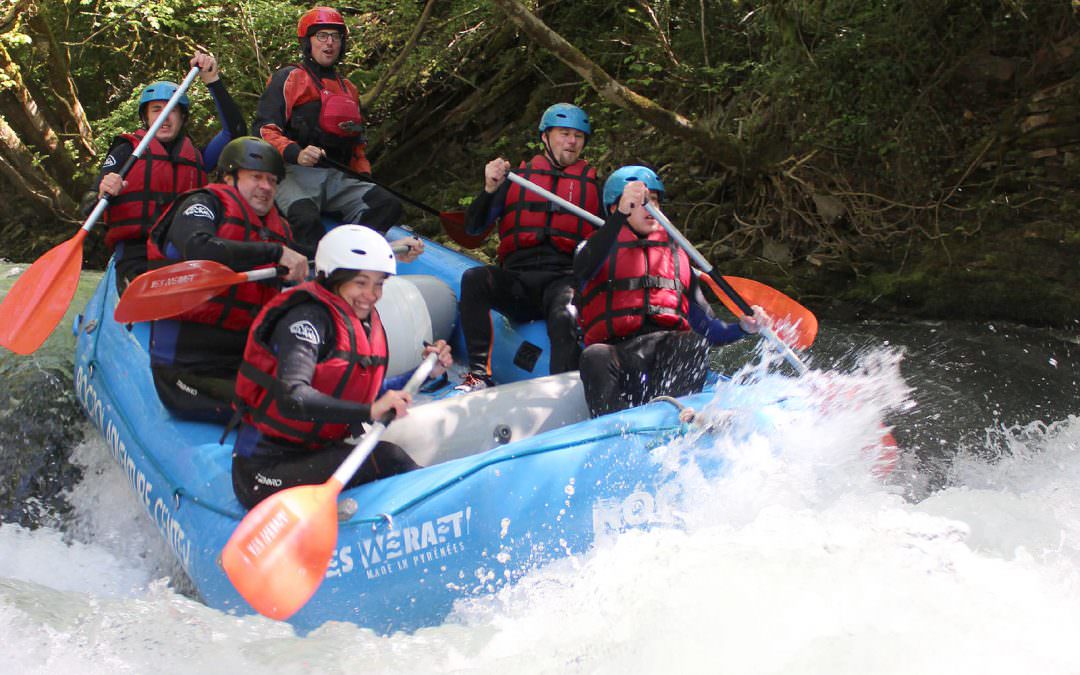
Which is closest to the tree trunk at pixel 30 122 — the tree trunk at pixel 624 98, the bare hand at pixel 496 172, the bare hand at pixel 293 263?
the tree trunk at pixel 624 98

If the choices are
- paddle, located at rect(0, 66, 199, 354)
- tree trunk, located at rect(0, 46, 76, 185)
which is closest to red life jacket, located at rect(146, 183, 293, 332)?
paddle, located at rect(0, 66, 199, 354)

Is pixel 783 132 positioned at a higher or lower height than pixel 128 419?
higher

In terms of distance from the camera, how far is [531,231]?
485cm

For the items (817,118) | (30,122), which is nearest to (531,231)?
(817,118)

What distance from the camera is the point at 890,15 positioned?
5.95 m

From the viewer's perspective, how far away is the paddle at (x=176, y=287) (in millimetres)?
4035

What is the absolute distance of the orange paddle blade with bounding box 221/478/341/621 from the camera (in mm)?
3012

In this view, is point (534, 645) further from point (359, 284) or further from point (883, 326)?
point (883, 326)

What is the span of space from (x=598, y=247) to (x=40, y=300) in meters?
2.71

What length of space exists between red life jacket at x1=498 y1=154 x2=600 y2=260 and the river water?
146cm

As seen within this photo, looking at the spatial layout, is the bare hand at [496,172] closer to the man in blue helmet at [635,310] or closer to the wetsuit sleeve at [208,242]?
the man in blue helmet at [635,310]

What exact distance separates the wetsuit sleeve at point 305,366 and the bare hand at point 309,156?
6.74 feet

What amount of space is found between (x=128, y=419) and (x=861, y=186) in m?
4.23

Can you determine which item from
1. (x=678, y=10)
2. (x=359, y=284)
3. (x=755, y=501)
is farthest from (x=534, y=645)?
(x=678, y=10)
